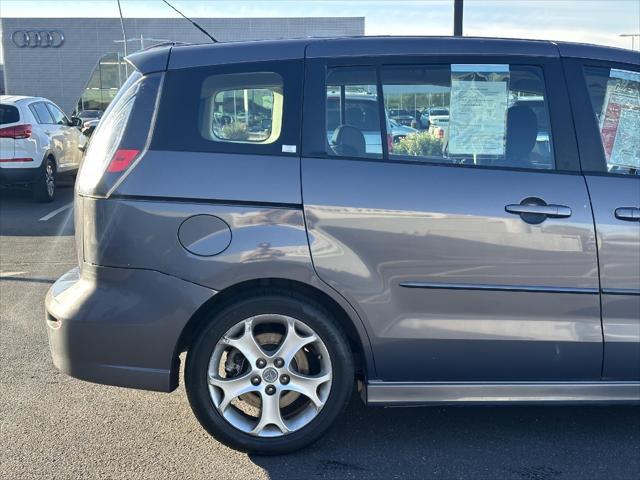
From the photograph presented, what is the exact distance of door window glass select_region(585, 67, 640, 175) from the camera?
140 inches

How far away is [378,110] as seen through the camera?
347 cm

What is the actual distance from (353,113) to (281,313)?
99cm

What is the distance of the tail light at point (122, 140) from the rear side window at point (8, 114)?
8.41 metres

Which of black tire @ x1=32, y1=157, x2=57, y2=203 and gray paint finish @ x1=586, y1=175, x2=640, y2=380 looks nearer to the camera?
gray paint finish @ x1=586, y1=175, x2=640, y2=380

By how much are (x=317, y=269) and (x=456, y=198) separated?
2.32 ft

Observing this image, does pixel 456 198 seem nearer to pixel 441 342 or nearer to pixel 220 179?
pixel 441 342

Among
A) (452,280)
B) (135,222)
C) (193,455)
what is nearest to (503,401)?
(452,280)

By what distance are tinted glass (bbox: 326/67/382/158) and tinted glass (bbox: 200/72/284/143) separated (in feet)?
0.80

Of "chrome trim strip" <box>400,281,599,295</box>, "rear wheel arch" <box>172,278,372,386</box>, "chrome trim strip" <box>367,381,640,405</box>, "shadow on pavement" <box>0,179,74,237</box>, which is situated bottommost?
"shadow on pavement" <box>0,179,74,237</box>

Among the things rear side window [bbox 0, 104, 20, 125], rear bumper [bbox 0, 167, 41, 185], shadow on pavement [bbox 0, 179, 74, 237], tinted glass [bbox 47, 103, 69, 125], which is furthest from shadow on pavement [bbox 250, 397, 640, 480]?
tinted glass [bbox 47, 103, 69, 125]

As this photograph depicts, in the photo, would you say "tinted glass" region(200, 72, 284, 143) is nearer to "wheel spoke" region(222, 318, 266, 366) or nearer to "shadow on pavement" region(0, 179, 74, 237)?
"wheel spoke" region(222, 318, 266, 366)

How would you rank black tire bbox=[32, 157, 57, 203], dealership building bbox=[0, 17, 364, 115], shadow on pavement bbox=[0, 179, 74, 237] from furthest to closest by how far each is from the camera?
dealership building bbox=[0, 17, 364, 115] → black tire bbox=[32, 157, 57, 203] → shadow on pavement bbox=[0, 179, 74, 237]

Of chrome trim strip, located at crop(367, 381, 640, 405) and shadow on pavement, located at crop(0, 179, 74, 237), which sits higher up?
chrome trim strip, located at crop(367, 381, 640, 405)

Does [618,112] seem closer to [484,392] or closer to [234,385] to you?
[484,392]
